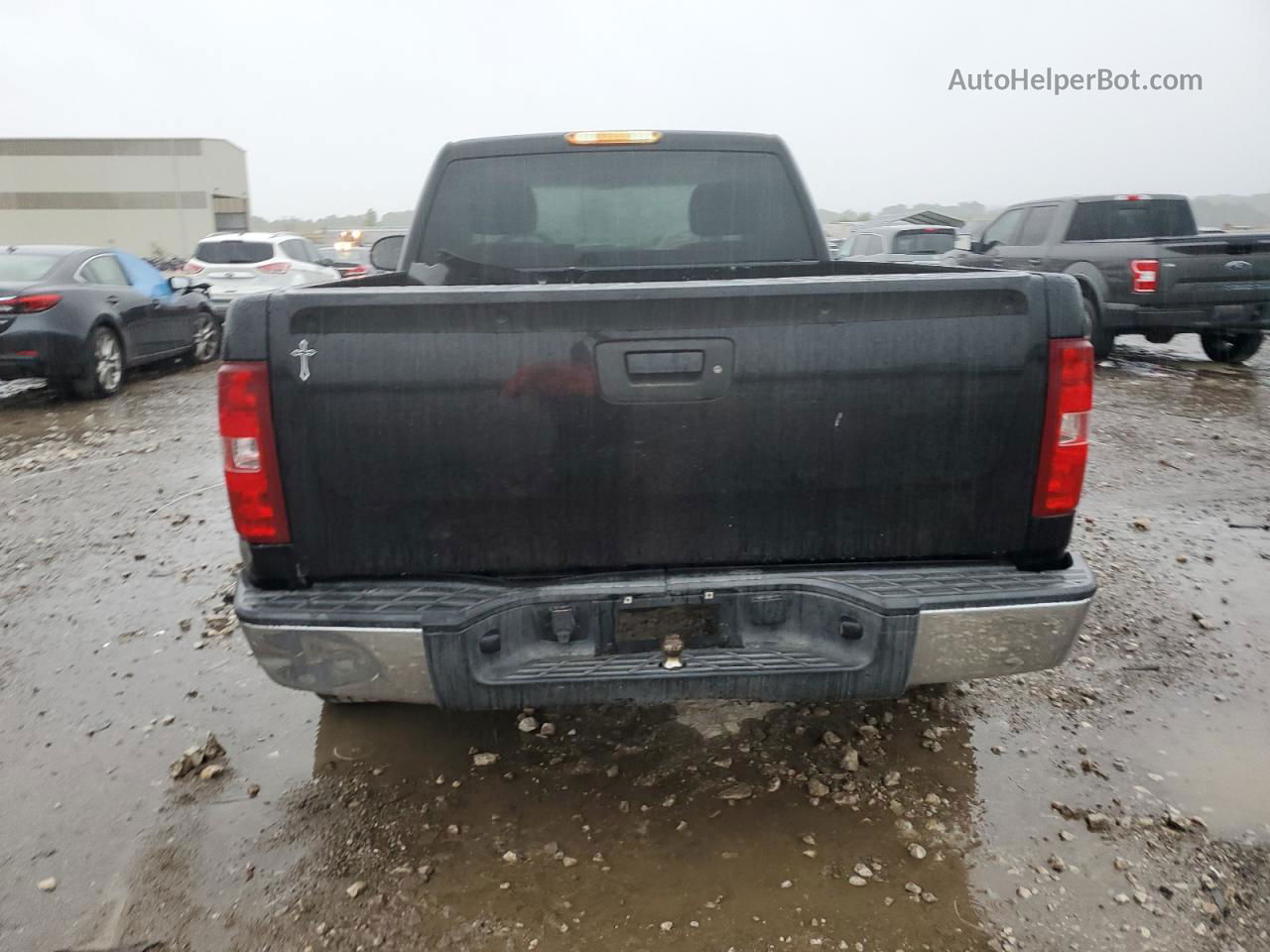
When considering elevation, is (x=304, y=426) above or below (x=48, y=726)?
above

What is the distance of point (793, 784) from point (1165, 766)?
3.93 ft

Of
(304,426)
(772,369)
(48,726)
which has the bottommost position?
(48,726)

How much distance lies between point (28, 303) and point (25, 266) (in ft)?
2.63

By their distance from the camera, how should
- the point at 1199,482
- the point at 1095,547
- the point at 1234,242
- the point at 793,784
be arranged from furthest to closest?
1. the point at 1234,242
2. the point at 1199,482
3. the point at 1095,547
4. the point at 793,784

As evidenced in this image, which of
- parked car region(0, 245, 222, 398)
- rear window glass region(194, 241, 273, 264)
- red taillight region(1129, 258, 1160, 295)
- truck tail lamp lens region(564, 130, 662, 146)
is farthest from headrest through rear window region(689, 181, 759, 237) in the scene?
rear window glass region(194, 241, 273, 264)

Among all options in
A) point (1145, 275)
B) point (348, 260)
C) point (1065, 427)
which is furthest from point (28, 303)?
point (348, 260)

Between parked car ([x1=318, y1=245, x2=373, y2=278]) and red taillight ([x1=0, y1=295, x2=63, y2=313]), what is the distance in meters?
4.56

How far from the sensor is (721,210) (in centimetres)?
422

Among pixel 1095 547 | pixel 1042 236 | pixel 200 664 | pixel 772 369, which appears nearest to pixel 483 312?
pixel 772 369

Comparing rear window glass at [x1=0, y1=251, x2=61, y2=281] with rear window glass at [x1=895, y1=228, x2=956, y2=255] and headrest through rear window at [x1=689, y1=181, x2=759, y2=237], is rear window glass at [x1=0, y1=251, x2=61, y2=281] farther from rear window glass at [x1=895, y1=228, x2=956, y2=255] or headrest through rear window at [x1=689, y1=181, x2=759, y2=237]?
rear window glass at [x1=895, y1=228, x2=956, y2=255]

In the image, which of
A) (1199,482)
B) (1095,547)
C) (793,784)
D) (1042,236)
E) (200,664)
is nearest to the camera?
(793,784)

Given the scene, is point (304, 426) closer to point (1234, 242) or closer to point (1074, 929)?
point (1074, 929)

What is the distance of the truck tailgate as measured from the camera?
2307mm

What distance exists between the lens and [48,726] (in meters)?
3.41
